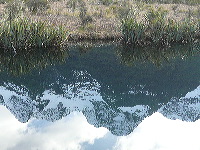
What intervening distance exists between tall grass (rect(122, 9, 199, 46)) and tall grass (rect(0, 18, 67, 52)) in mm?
5101

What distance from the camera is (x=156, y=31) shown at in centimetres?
2664

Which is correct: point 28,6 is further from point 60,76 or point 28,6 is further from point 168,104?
point 168,104

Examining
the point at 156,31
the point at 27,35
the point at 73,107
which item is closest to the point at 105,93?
the point at 73,107

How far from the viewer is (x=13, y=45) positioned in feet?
A: 72.9

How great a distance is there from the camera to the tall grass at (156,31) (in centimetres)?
2583

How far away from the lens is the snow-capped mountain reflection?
1521 cm

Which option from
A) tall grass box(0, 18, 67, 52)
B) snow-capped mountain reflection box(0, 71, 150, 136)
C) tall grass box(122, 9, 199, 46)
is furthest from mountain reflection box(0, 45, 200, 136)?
tall grass box(122, 9, 199, 46)

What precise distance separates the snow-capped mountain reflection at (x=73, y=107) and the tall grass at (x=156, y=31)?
8294 millimetres

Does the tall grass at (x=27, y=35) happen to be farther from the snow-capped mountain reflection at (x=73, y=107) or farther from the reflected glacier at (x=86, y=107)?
the snow-capped mountain reflection at (x=73, y=107)

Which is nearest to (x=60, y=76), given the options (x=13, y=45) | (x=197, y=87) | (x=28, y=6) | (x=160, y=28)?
(x=13, y=45)

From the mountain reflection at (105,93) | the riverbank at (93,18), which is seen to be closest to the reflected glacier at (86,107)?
the mountain reflection at (105,93)

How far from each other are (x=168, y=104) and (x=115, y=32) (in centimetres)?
1189

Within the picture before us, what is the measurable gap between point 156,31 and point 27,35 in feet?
32.8

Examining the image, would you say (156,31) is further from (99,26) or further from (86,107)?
(86,107)
